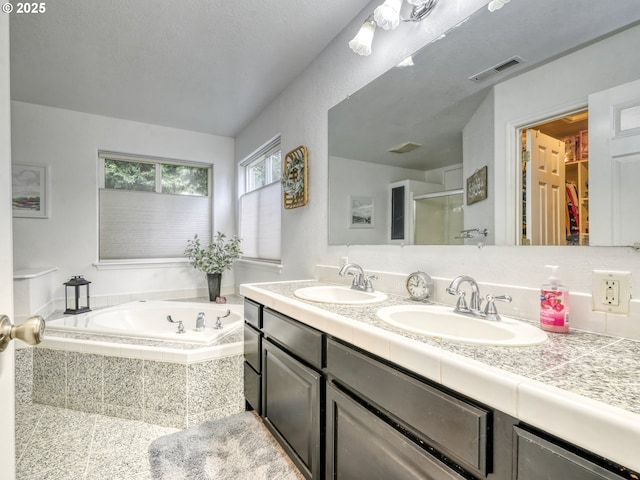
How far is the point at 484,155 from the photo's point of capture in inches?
48.6

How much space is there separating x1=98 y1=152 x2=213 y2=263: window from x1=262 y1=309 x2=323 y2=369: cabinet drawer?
260cm

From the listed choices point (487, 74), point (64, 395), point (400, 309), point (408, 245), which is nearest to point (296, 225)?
point (408, 245)

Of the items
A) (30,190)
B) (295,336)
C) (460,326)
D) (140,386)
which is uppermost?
(30,190)

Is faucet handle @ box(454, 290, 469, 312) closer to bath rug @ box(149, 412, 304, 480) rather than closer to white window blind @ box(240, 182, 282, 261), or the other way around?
bath rug @ box(149, 412, 304, 480)

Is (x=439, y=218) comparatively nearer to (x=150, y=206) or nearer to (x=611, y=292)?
(x=611, y=292)

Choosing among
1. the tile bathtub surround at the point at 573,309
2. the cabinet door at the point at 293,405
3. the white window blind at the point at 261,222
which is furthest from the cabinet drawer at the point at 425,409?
the white window blind at the point at 261,222

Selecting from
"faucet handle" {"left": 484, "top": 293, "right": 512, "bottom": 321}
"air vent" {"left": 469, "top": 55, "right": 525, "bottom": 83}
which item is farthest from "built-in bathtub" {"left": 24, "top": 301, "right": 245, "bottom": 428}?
"air vent" {"left": 469, "top": 55, "right": 525, "bottom": 83}

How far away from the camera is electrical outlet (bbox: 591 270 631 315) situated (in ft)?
2.83

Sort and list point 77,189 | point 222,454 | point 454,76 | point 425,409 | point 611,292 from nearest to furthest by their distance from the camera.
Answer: point 425,409
point 611,292
point 454,76
point 222,454
point 77,189

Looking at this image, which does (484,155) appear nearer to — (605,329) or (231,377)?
(605,329)

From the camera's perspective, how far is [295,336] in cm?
134

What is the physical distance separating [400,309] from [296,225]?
59.3 inches

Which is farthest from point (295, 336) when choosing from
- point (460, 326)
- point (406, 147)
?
point (406, 147)

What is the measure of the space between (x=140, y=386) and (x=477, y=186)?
7.00 ft
